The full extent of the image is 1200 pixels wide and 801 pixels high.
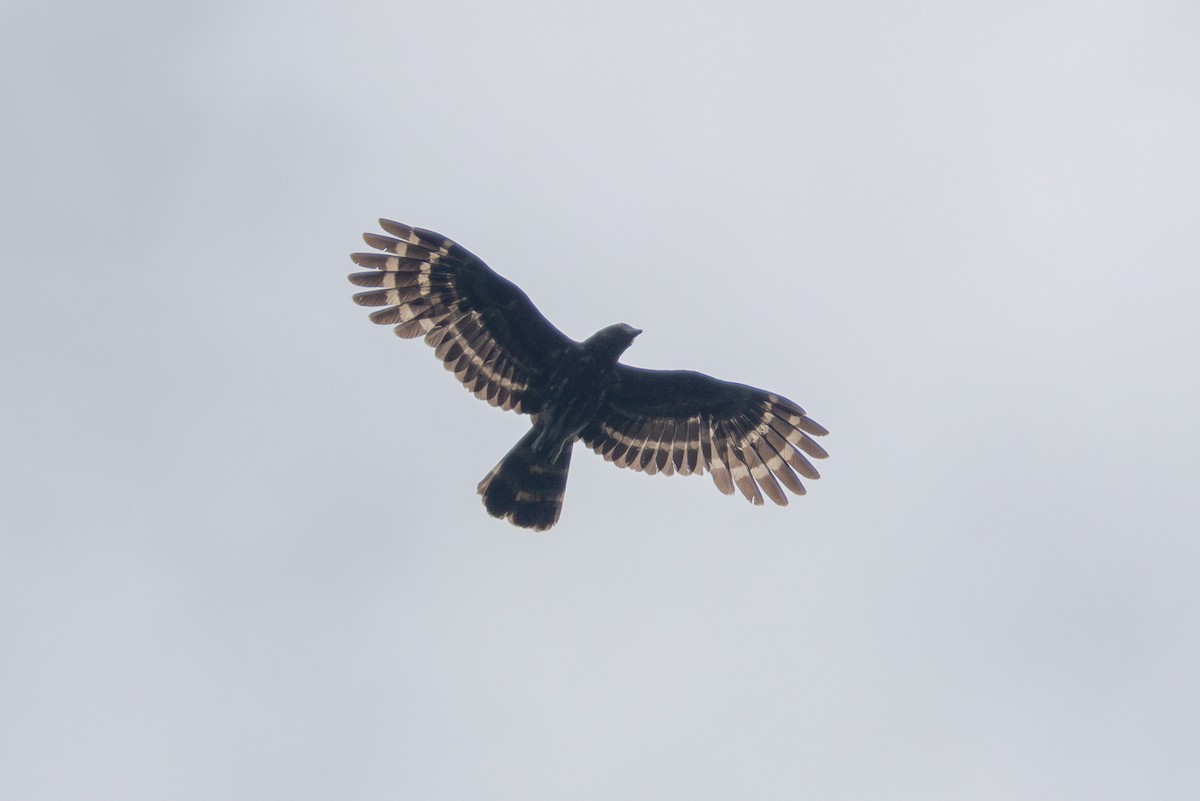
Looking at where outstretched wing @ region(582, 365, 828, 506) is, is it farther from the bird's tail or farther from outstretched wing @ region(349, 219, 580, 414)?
outstretched wing @ region(349, 219, 580, 414)

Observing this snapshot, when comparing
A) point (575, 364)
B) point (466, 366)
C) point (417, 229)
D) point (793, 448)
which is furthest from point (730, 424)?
point (417, 229)

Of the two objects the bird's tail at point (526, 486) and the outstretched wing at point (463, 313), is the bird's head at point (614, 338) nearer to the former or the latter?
the outstretched wing at point (463, 313)

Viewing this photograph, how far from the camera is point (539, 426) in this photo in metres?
18.1

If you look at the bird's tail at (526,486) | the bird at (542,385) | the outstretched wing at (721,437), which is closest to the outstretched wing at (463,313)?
the bird at (542,385)

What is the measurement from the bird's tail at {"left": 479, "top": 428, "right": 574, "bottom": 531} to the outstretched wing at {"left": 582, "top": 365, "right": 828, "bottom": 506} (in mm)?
739

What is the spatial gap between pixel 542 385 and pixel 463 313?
1.27 meters

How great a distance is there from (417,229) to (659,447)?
399cm

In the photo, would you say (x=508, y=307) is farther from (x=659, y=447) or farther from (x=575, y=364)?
(x=659, y=447)

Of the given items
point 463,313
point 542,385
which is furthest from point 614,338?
point 463,313

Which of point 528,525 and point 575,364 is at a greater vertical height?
point 575,364

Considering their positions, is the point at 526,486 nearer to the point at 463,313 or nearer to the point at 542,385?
the point at 542,385

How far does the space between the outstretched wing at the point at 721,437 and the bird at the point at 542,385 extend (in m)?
0.01

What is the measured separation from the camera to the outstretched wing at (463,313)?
705 inches

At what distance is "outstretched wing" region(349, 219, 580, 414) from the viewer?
17.9 meters
